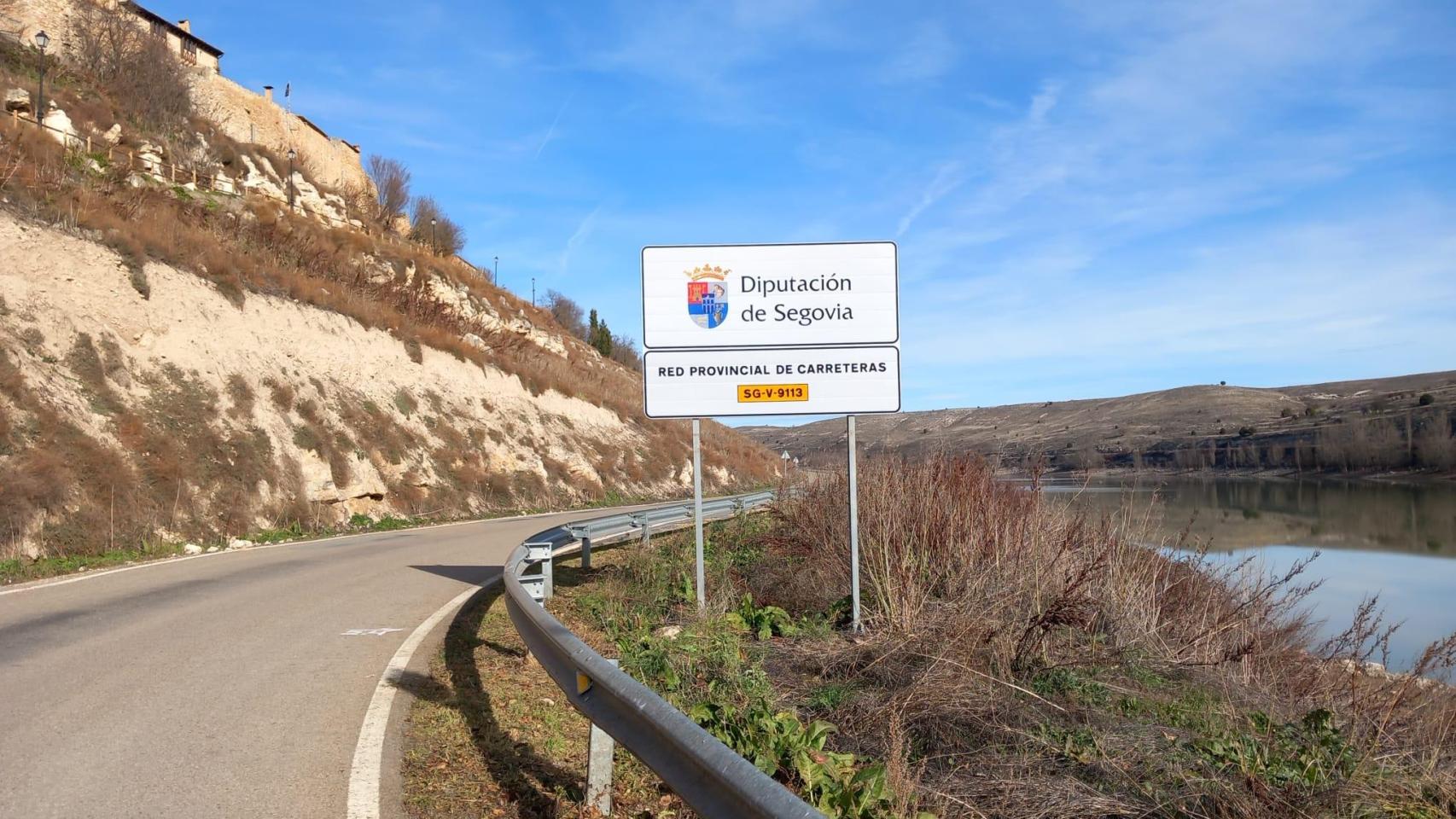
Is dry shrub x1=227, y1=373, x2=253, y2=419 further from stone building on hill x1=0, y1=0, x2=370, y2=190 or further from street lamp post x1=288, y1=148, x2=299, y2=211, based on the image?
stone building on hill x1=0, y1=0, x2=370, y2=190

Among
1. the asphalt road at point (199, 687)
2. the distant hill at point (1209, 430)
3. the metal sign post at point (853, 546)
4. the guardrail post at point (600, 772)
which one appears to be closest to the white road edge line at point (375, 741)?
the asphalt road at point (199, 687)

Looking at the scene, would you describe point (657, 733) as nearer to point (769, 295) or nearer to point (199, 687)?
point (199, 687)

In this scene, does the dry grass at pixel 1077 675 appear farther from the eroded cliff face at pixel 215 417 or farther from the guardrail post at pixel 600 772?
the eroded cliff face at pixel 215 417

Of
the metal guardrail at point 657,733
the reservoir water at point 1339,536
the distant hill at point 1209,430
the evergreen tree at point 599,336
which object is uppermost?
the evergreen tree at point 599,336

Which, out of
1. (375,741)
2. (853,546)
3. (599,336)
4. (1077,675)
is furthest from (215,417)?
(599,336)

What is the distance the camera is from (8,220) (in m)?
20.6

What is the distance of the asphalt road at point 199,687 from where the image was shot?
181 inches

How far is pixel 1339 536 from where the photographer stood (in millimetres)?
25844

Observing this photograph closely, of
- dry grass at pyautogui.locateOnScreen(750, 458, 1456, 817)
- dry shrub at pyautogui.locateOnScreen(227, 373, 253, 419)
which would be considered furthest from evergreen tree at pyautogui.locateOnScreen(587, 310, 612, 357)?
dry grass at pyautogui.locateOnScreen(750, 458, 1456, 817)

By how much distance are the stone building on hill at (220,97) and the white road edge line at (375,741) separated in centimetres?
4676

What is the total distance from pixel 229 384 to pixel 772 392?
18.4 metres

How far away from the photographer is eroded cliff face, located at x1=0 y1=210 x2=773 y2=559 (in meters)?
17.0

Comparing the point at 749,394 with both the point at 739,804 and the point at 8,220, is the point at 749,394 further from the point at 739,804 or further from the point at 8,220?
the point at 8,220

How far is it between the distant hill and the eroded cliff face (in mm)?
10433
